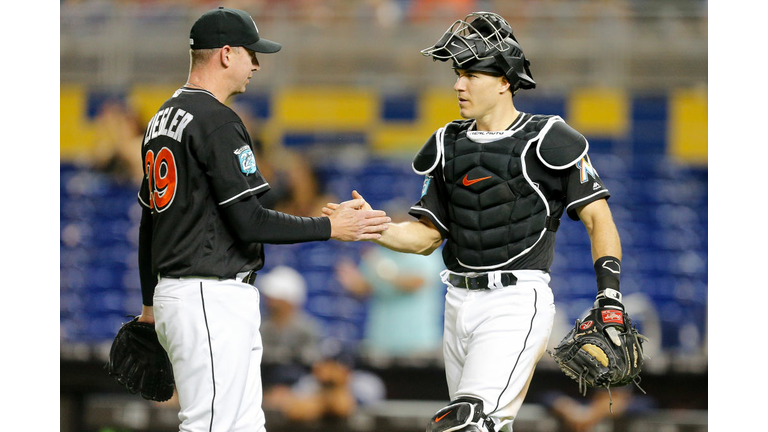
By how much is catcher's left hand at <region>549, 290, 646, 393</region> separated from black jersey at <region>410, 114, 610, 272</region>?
1.13 ft

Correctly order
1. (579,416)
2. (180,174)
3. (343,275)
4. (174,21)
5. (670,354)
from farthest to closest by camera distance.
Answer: (174,21)
(343,275)
(670,354)
(579,416)
(180,174)

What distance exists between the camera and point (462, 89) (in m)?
3.49

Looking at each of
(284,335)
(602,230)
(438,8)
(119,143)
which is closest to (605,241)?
(602,230)

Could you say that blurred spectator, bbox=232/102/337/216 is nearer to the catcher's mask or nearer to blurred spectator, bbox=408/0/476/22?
blurred spectator, bbox=408/0/476/22

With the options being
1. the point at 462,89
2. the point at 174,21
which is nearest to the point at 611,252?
the point at 462,89

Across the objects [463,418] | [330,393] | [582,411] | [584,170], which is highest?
[584,170]

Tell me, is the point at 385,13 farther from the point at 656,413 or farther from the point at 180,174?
the point at 180,174

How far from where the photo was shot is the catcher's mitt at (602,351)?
3.17 meters

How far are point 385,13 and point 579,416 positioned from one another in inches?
187

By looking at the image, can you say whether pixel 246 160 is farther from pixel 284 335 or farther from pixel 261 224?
pixel 284 335

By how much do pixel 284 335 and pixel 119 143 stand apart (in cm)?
303

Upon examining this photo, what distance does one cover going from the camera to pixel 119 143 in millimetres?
8867

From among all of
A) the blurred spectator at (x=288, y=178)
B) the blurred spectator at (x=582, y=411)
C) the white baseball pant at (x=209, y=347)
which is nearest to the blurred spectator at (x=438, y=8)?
the blurred spectator at (x=288, y=178)

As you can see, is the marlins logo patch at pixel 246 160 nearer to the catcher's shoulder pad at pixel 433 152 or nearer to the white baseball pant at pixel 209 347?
the white baseball pant at pixel 209 347
